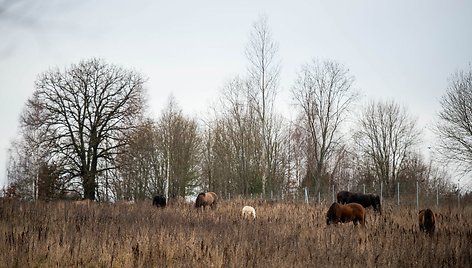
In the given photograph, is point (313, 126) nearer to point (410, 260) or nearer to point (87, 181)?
point (87, 181)

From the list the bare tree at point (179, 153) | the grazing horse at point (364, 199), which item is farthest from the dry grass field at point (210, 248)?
the bare tree at point (179, 153)

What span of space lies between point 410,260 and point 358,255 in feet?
3.27

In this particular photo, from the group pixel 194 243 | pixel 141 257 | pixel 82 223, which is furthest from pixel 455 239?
pixel 82 223

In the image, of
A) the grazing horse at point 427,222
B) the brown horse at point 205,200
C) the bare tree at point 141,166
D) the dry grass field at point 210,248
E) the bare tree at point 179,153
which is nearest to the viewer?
the dry grass field at point 210,248

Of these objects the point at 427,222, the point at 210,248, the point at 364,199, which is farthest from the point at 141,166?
the point at 210,248

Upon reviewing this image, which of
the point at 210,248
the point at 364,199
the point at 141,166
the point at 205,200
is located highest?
the point at 141,166

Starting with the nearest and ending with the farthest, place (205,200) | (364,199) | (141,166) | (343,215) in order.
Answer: (343,215), (364,199), (205,200), (141,166)

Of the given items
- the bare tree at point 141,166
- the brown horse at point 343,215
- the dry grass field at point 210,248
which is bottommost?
the dry grass field at point 210,248

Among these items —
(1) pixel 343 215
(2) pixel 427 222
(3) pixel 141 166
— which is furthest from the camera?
(3) pixel 141 166

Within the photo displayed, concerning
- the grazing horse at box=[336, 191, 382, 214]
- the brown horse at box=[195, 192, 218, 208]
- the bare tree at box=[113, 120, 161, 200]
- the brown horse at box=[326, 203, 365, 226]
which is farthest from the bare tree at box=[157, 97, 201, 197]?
the brown horse at box=[326, 203, 365, 226]

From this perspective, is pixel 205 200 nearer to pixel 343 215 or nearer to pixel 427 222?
pixel 343 215

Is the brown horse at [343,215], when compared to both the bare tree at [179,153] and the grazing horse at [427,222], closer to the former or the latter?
the grazing horse at [427,222]

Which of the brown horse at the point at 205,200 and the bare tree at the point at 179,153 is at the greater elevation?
the bare tree at the point at 179,153

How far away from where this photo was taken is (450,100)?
34.5 meters
